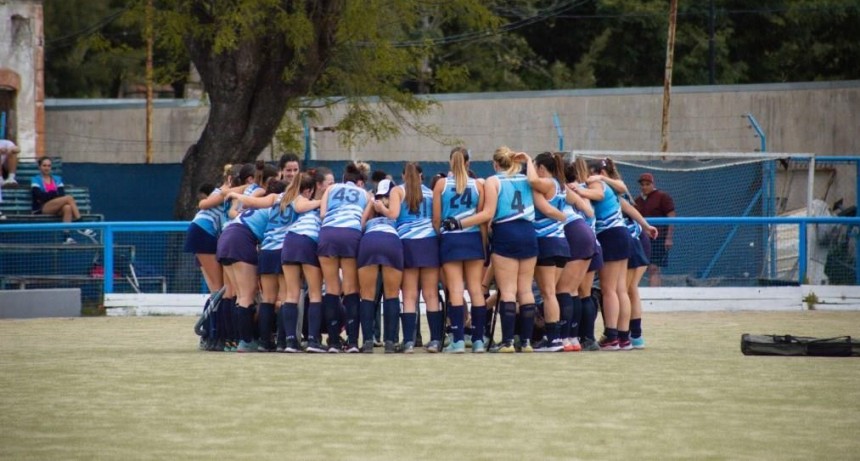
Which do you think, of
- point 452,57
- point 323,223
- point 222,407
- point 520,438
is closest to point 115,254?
point 323,223

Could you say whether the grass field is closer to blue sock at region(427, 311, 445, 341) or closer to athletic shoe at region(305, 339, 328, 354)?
blue sock at region(427, 311, 445, 341)

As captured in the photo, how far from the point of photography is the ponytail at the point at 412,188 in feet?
43.2

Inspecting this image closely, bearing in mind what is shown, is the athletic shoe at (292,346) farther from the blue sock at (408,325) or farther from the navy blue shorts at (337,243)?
the blue sock at (408,325)

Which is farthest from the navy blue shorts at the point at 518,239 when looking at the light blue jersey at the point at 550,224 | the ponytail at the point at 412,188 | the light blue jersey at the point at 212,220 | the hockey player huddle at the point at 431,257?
the light blue jersey at the point at 212,220

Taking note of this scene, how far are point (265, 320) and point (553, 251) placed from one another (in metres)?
2.82

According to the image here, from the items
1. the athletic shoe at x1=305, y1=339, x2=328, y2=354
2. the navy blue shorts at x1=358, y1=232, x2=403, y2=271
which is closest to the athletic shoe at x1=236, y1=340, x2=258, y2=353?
the athletic shoe at x1=305, y1=339, x2=328, y2=354

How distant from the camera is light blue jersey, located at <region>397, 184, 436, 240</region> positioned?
520 inches

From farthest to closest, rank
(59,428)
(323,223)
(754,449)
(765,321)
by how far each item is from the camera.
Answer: (765,321) → (323,223) → (59,428) → (754,449)

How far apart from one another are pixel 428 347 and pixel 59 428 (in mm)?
5339

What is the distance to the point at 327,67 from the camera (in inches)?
1000

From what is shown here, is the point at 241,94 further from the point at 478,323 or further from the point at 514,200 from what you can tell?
the point at 514,200

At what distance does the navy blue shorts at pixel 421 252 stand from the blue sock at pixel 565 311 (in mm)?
1263

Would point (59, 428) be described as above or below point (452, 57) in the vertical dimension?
below

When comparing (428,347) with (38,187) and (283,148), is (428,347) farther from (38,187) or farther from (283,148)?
(283,148)
